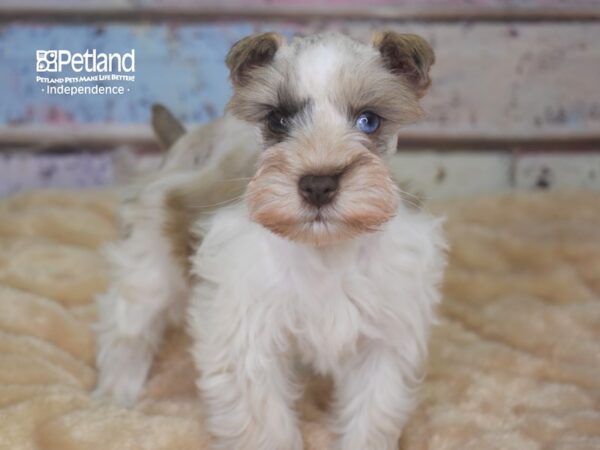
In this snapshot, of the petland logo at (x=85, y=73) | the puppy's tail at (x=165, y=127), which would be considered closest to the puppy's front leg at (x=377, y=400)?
the puppy's tail at (x=165, y=127)

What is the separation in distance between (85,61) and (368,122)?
121 cm

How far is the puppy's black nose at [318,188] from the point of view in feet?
5.35

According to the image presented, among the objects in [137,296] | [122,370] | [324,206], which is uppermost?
[324,206]

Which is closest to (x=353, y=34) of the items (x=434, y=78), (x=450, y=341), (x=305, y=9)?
(x=305, y=9)

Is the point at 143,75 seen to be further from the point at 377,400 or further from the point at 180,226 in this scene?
the point at 377,400

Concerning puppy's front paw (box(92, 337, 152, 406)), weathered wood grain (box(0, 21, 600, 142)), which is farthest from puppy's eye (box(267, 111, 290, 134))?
weathered wood grain (box(0, 21, 600, 142))

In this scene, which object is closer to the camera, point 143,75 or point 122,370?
point 122,370

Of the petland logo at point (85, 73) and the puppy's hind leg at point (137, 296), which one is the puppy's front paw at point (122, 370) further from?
the petland logo at point (85, 73)

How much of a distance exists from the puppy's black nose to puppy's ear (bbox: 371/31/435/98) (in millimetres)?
397

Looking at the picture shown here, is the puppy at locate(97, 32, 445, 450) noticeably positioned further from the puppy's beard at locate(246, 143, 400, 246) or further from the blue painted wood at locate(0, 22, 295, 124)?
the blue painted wood at locate(0, 22, 295, 124)

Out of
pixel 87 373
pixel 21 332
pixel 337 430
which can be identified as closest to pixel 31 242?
pixel 21 332

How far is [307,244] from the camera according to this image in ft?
5.95

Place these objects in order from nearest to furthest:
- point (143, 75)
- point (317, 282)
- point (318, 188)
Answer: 1. point (318, 188)
2. point (317, 282)
3. point (143, 75)

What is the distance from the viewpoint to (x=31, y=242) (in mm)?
3072
